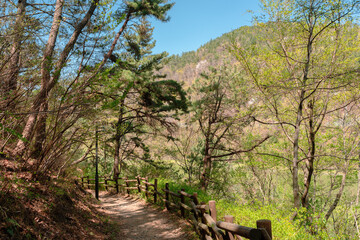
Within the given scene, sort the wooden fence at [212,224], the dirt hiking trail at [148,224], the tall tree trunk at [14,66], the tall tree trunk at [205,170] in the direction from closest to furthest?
the wooden fence at [212,224], the tall tree trunk at [14,66], the dirt hiking trail at [148,224], the tall tree trunk at [205,170]

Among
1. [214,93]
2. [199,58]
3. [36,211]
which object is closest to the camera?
[36,211]

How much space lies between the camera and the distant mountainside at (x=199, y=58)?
30.1 feet

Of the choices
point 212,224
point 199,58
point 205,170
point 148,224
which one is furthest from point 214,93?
point 199,58

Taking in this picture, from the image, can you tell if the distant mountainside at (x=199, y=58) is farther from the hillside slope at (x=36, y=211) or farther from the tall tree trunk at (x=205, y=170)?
the hillside slope at (x=36, y=211)

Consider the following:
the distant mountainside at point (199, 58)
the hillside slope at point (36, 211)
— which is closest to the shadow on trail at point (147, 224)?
the hillside slope at point (36, 211)

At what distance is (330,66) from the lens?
25.5 feet

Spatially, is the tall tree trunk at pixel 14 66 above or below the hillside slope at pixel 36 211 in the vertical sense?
above

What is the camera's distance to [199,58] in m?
130

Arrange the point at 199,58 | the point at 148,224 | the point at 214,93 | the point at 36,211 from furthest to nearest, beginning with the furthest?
the point at 199,58 → the point at 214,93 → the point at 148,224 → the point at 36,211

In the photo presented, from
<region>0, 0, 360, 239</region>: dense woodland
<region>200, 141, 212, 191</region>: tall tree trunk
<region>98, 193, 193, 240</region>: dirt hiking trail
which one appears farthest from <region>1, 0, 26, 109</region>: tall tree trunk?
<region>200, 141, 212, 191</region>: tall tree trunk

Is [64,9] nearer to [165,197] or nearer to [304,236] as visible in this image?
[165,197]

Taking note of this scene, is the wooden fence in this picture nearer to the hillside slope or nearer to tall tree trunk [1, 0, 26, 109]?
the hillside slope

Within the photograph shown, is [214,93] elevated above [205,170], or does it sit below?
above

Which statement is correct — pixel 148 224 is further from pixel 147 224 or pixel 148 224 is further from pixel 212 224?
pixel 212 224
